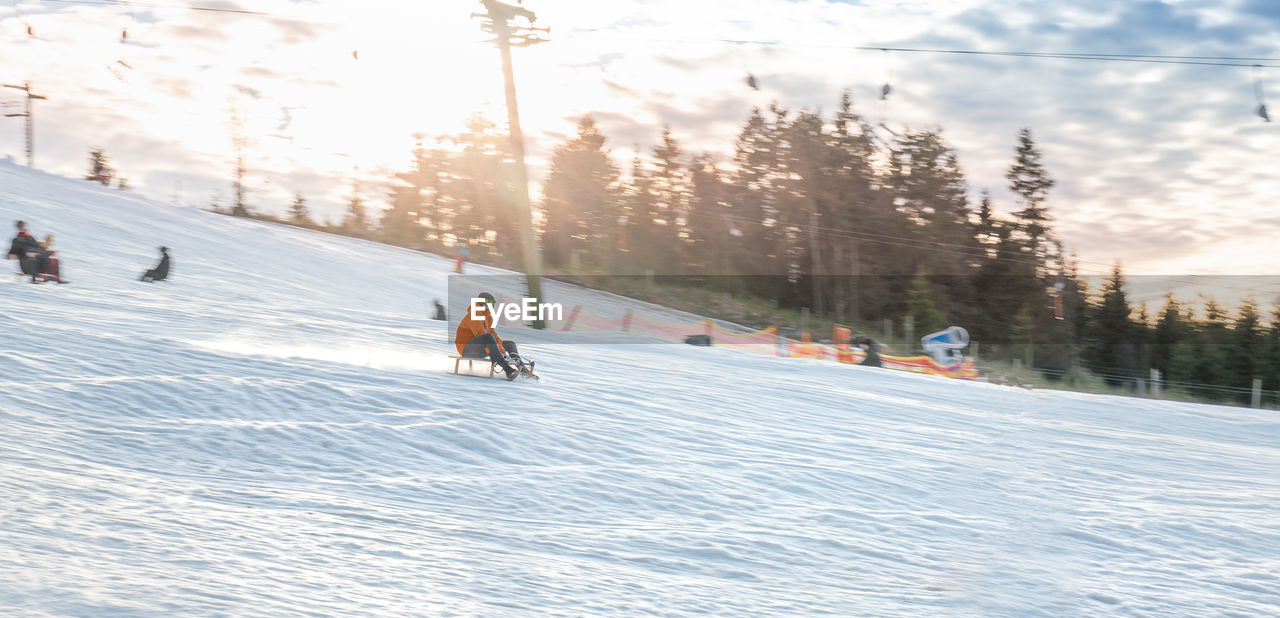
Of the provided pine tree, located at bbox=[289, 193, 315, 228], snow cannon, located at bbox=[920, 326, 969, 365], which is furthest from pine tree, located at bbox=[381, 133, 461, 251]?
snow cannon, located at bbox=[920, 326, 969, 365]

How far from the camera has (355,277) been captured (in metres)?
35.3

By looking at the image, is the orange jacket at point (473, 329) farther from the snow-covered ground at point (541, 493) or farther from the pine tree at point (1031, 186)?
the pine tree at point (1031, 186)

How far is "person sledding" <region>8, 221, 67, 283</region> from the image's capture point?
1936cm

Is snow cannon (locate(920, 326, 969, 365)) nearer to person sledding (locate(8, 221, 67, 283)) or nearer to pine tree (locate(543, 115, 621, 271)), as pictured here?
person sledding (locate(8, 221, 67, 283))

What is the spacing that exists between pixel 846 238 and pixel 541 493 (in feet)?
211

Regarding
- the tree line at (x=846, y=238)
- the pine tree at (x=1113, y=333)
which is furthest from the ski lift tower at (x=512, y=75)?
the pine tree at (x=1113, y=333)

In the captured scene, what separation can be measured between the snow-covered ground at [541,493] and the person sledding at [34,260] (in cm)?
203

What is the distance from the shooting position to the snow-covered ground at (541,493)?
18.1 feet

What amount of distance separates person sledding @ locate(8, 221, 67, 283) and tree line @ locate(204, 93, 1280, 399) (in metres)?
46.9

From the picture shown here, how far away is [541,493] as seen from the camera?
8.09 meters

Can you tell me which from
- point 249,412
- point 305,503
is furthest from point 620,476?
point 249,412

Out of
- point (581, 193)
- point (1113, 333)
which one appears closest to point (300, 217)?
point (581, 193)

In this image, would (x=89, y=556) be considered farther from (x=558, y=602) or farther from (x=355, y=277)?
(x=355, y=277)

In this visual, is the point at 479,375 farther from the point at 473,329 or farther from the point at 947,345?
the point at 947,345
